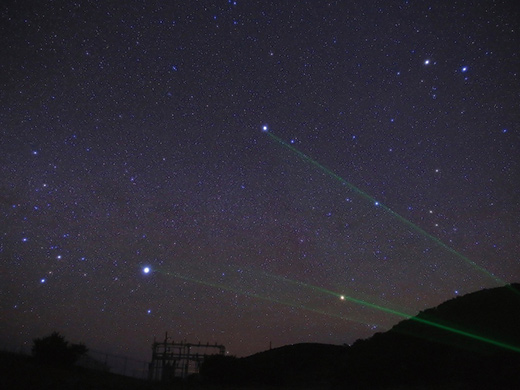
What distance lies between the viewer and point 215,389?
18531 millimetres

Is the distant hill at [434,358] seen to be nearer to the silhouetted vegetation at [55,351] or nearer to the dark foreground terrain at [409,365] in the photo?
the dark foreground terrain at [409,365]

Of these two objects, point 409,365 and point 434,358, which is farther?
point 434,358

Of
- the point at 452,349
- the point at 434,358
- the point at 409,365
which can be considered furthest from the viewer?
the point at 452,349

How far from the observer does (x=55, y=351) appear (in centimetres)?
1870

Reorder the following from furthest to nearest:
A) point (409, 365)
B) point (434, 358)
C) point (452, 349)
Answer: point (452, 349) → point (434, 358) → point (409, 365)

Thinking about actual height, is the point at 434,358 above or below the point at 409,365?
above

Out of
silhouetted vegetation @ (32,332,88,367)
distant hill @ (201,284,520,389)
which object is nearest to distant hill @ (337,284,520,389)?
distant hill @ (201,284,520,389)

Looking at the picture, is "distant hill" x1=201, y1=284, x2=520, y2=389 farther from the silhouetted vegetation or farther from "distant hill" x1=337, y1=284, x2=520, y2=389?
the silhouetted vegetation

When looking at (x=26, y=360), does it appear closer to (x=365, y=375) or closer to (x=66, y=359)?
(x=66, y=359)

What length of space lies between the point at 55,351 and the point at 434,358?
17952mm

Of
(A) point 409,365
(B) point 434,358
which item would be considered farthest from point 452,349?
(A) point 409,365

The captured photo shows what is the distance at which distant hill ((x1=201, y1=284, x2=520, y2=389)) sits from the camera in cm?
1453

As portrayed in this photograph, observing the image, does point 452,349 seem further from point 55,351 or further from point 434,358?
point 55,351

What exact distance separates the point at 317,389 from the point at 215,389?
4.95 meters
